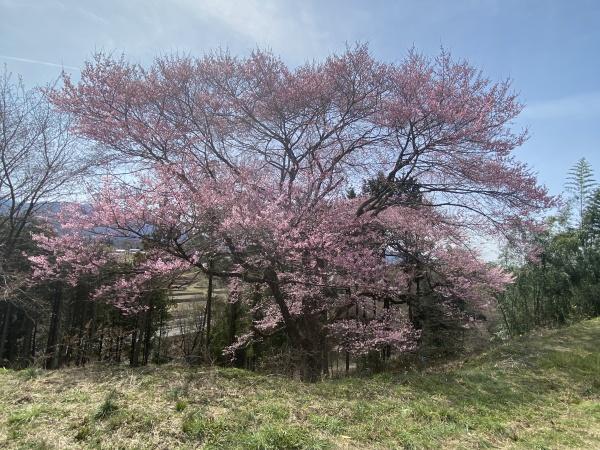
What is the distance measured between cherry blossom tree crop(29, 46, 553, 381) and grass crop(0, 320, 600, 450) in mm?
1759

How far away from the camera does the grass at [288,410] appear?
3.12 m

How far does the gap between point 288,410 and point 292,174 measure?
4846 millimetres

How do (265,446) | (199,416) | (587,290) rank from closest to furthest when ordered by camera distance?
(265,446) → (199,416) → (587,290)

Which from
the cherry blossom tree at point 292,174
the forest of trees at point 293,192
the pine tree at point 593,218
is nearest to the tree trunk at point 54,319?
the forest of trees at point 293,192

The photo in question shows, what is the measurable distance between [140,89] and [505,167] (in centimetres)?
665

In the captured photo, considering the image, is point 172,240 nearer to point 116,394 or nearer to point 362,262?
point 116,394

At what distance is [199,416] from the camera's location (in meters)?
3.45

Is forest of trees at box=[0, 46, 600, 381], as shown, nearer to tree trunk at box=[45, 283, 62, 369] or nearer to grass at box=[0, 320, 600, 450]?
grass at box=[0, 320, 600, 450]

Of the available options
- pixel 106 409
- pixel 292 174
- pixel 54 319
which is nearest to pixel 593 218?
pixel 292 174

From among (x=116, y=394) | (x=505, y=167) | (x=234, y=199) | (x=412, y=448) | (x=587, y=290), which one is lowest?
(x=412, y=448)

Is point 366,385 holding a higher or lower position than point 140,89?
lower

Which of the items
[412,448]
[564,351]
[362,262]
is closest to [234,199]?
[362,262]

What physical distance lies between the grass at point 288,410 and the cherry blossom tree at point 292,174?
1.76 meters

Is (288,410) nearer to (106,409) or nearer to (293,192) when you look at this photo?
(106,409)
